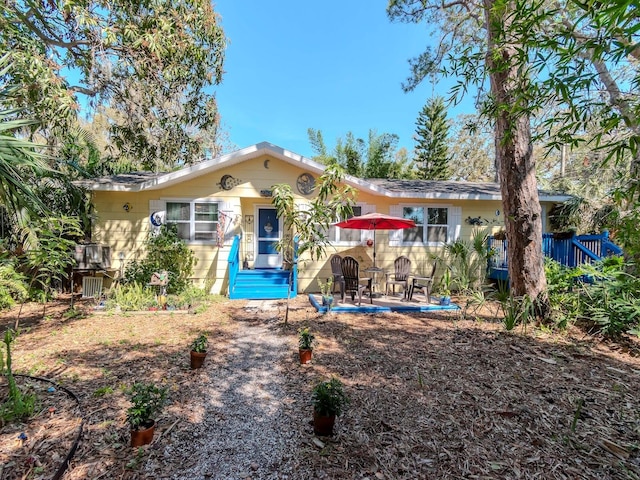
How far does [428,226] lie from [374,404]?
7220mm

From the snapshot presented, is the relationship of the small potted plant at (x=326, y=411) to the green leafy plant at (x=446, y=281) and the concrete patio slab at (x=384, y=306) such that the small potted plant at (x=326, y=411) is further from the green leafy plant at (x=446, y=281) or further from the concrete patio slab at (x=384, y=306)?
the green leafy plant at (x=446, y=281)

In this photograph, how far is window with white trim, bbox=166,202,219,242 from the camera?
Result: 8.44 metres

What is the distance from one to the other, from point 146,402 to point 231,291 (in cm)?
555

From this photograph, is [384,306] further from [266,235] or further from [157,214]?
[157,214]

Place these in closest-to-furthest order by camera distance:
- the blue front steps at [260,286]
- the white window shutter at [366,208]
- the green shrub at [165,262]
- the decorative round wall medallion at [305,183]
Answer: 1. the green shrub at [165,262]
2. the blue front steps at [260,286]
3. the decorative round wall medallion at [305,183]
4. the white window shutter at [366,208]

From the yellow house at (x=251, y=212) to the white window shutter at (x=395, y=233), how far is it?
0.10 feet

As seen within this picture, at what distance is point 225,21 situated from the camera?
8.60m

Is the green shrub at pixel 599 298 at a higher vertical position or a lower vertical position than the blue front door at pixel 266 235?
lower

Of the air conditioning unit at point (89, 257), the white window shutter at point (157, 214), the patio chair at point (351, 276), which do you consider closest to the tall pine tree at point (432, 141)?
the patio chair at point (351, 276)

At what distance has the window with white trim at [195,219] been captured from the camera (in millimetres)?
8438

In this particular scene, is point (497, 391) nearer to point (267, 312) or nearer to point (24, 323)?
point (267, 312)

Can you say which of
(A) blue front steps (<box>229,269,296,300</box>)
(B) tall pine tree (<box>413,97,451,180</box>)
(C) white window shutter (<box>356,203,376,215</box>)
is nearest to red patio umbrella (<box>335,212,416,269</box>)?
(C) white window shutter (<box>356,203,376,215</box>)

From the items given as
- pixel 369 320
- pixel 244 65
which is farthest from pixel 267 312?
pixel 244 65

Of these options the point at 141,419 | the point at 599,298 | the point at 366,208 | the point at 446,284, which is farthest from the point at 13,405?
the point at 446,284
